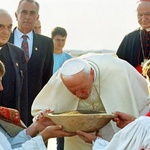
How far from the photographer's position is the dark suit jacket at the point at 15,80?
7020 mm

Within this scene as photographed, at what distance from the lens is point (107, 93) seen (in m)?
5.82

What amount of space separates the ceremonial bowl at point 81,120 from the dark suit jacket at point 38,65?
2.67 metres

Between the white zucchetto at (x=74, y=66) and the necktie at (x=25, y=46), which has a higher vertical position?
the white zucchetto at (x=74, y=66)

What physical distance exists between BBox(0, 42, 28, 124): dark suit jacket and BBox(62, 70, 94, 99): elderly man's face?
161cm

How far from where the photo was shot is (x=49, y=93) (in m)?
6.11

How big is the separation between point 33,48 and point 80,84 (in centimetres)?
258

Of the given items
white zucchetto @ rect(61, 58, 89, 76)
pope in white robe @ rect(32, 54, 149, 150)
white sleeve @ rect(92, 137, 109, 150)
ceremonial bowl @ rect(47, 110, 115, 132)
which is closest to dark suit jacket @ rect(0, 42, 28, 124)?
pope in white robe @ rect(32, 54, 149, 150)

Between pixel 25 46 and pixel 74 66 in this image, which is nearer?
pixel 74 66

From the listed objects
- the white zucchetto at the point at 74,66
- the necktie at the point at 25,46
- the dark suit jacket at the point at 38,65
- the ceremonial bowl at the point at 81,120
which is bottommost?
the dark suit jacket at the point at 38,65

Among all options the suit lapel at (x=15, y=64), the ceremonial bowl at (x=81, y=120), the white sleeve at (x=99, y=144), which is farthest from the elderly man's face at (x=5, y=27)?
the white sleeve at (x=99, y=144)

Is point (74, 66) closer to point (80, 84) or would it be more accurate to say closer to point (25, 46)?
point (80, 84)

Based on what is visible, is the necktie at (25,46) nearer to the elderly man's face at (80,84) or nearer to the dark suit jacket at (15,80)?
the dark suit jacket at (15,80)

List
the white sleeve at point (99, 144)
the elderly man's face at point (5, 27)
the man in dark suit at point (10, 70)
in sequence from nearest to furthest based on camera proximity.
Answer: the white sleeve at point (99, 144)
the elderly man's face at point (5, 27)
the man in dark suit at point (10, 70)

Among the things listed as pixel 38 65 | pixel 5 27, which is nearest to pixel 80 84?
pixel 5 27
